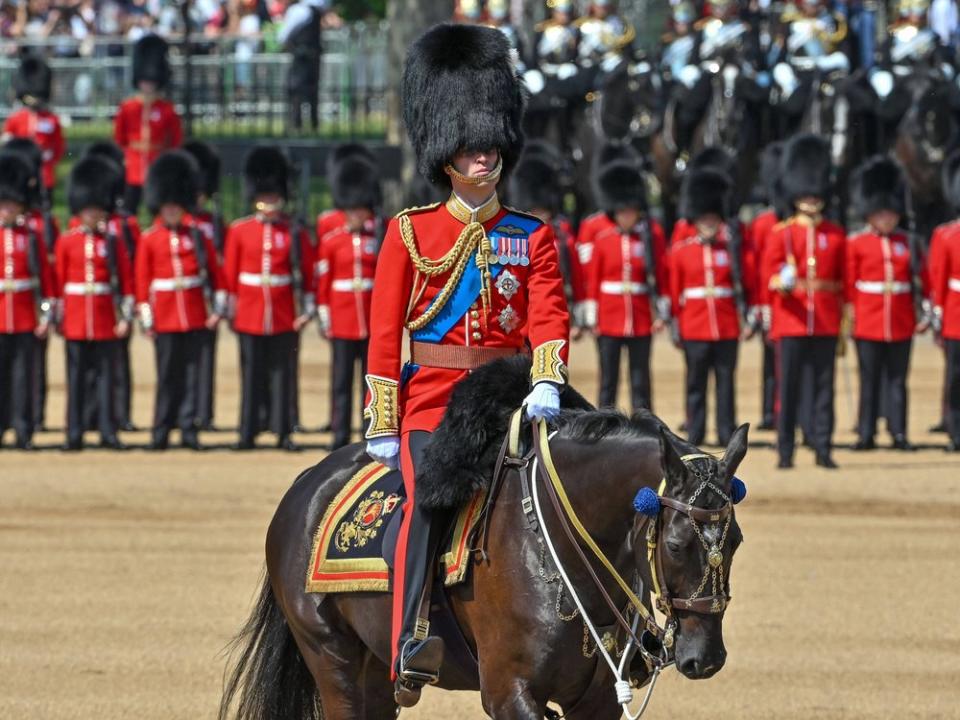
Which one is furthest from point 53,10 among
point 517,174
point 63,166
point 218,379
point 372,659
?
point 372,659

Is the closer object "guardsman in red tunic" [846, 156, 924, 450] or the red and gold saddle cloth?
the red and gold saddle cloth

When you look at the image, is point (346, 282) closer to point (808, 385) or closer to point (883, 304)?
point (808, 385)

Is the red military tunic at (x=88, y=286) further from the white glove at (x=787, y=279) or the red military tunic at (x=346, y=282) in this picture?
the white glove at (x=787, y=279)

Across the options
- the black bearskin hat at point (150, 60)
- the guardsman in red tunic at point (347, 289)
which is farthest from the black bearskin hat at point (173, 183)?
the black bearskin hat at point (150, 60)

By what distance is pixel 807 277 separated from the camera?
10789 millimetres

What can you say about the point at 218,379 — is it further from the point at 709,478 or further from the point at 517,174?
the point at 709,478

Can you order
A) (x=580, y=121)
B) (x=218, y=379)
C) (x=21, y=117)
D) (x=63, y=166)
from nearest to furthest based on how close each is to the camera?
(x=218, y=379) < (x=21, y=117) < (x=580, y=121) < (x=63, y=166)

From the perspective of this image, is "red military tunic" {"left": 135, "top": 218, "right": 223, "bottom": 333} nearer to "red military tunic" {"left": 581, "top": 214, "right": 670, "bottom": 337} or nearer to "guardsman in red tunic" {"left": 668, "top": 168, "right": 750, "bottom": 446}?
"red military tunic" {"left": 581, "top": 214, "right": 670, "bottom": 337}

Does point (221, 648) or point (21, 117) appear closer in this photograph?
point (221, 648)

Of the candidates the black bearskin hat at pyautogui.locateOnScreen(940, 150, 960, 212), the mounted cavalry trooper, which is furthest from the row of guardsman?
the mounted cavalry trooper

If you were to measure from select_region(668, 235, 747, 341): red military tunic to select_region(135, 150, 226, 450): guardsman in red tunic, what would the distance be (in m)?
2.38

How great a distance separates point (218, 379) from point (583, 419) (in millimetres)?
10300

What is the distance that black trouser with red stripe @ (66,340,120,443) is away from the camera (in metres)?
11.5

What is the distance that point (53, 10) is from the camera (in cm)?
2117
